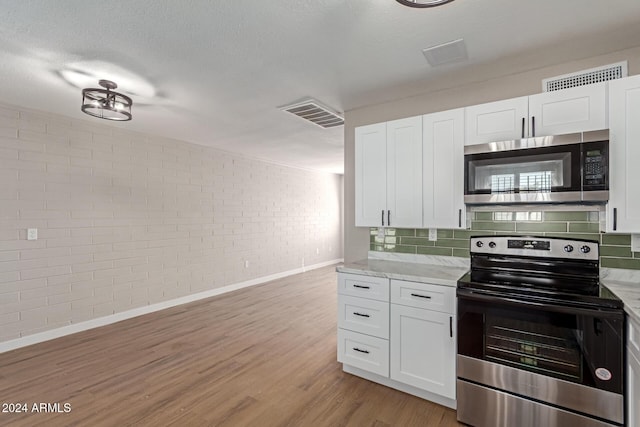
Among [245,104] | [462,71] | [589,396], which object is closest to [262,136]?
[245,104]

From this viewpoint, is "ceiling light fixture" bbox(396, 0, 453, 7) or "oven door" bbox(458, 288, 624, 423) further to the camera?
"oven door" bbox(458, 288, 624, 423)

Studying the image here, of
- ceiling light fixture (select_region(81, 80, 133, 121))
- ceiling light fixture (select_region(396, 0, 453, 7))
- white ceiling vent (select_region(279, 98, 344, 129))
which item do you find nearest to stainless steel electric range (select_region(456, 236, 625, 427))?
ceiling light fixture (select_region(396, 0, 453, 7))

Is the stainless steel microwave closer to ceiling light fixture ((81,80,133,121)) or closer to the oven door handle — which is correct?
the oven door handle

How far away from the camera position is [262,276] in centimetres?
618

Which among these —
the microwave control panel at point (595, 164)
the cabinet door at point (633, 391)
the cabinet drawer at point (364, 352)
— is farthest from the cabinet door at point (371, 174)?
the cabinet door at point (633, 391)

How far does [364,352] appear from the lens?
8.27 feet

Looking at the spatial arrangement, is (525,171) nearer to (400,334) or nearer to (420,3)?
(420,3)

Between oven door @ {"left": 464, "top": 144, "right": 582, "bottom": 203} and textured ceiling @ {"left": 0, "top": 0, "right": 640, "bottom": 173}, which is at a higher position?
textured ceiling @ {"left": 0, "top": 0, "right": 640, "bottom": 173}

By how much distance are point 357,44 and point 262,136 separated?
104 inches

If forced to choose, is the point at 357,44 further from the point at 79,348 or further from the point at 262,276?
the point at 262,276

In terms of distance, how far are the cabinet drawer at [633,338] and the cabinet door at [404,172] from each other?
4.49 ft

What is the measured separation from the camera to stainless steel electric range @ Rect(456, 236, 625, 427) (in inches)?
63.8

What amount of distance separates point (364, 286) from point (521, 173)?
1.42 m

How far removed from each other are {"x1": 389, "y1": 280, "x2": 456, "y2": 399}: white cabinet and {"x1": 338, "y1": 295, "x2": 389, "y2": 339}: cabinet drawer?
0.08m
